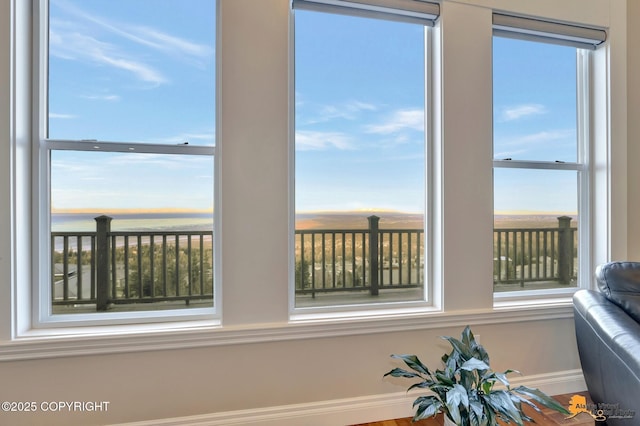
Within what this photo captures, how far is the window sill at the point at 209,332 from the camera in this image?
1.44m

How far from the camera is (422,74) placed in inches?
75.8

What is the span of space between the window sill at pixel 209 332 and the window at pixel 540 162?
378 mm

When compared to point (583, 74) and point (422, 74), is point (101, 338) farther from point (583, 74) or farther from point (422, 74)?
point (583, 74)

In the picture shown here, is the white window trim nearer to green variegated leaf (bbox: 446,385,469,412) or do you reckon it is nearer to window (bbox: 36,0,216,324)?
window (bbox: 36,0,216,324)

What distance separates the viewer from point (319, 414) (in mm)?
1680

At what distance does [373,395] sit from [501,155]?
5.57ft

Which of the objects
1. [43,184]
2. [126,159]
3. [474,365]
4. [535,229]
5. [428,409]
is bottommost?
[428,409]

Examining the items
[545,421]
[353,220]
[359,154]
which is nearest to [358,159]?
[359,154]

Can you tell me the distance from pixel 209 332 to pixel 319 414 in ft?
2.45

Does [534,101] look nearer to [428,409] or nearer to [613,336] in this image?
[613,336]

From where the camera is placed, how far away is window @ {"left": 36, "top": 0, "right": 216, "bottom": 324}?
1.58 meters

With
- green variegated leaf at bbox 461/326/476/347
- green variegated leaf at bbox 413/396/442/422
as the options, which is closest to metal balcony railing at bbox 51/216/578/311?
green variegated leaf at bbox 461/326/476/347

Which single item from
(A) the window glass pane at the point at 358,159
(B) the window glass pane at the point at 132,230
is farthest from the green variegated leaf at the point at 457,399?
(B) the window glass pane at the point at 132,230

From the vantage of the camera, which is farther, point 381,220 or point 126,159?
point 381,220
